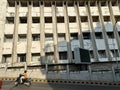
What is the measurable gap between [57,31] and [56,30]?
27cm

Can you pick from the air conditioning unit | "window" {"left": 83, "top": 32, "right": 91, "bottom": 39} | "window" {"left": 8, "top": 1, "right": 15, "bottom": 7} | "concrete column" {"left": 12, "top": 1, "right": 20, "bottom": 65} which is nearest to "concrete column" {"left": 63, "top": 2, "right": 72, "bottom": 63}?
the air conditioning unit

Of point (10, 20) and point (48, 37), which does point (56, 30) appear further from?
point (10, 20)

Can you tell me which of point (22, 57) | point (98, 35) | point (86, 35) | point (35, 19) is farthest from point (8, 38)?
point (98, 35)

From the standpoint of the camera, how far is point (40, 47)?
3466 centimetres

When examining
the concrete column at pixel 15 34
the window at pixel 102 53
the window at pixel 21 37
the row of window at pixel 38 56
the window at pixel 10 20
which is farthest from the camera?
the window at pixel 10 20

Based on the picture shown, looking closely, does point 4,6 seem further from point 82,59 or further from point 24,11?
point 82,59

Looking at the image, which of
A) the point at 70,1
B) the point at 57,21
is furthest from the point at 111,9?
the point at 57,21

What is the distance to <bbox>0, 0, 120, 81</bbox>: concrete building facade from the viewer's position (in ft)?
112

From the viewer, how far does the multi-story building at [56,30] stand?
34.3 meters

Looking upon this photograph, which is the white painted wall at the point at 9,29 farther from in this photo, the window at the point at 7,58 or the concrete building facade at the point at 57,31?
the window at the point at 7,58

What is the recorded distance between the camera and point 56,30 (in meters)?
36.4

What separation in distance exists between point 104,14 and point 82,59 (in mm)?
12048

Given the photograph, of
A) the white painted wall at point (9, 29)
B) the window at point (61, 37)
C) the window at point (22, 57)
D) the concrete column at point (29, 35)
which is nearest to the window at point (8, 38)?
the white painted wall at point (9, 29)

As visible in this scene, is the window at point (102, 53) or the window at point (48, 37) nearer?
the window at point (102, 53)
